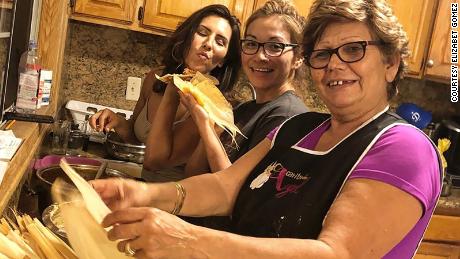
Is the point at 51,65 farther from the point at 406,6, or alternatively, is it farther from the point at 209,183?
the point at 406,6

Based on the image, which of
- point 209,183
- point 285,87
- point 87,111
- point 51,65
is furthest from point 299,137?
point 87,111

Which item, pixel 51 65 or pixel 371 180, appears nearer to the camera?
pixel 371 180

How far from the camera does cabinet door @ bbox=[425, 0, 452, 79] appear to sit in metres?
2.91

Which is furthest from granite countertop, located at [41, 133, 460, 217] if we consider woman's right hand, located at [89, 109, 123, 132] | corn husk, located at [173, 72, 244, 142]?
corn husk, located at [173, 72, 244, 142]

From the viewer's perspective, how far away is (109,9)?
8.82 ft

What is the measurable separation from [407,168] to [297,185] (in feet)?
0.80

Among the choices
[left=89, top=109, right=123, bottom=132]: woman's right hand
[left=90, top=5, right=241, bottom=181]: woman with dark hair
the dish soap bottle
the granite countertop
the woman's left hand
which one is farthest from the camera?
the granite countertop

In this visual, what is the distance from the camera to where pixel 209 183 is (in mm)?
1260

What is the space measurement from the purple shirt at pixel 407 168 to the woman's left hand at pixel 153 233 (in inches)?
13.6

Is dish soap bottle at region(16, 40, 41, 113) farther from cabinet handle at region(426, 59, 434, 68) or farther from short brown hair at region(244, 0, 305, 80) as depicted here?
cabinet handle at region(426, 59, 434, 68)

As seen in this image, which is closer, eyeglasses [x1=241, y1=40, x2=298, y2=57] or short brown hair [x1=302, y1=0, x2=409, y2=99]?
short brown hair [x1=302, y1=0, x2=409, y2=99]

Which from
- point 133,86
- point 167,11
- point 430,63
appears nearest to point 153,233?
point 167,11

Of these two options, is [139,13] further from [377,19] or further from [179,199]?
[377,19]

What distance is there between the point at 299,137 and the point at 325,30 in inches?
10.3
